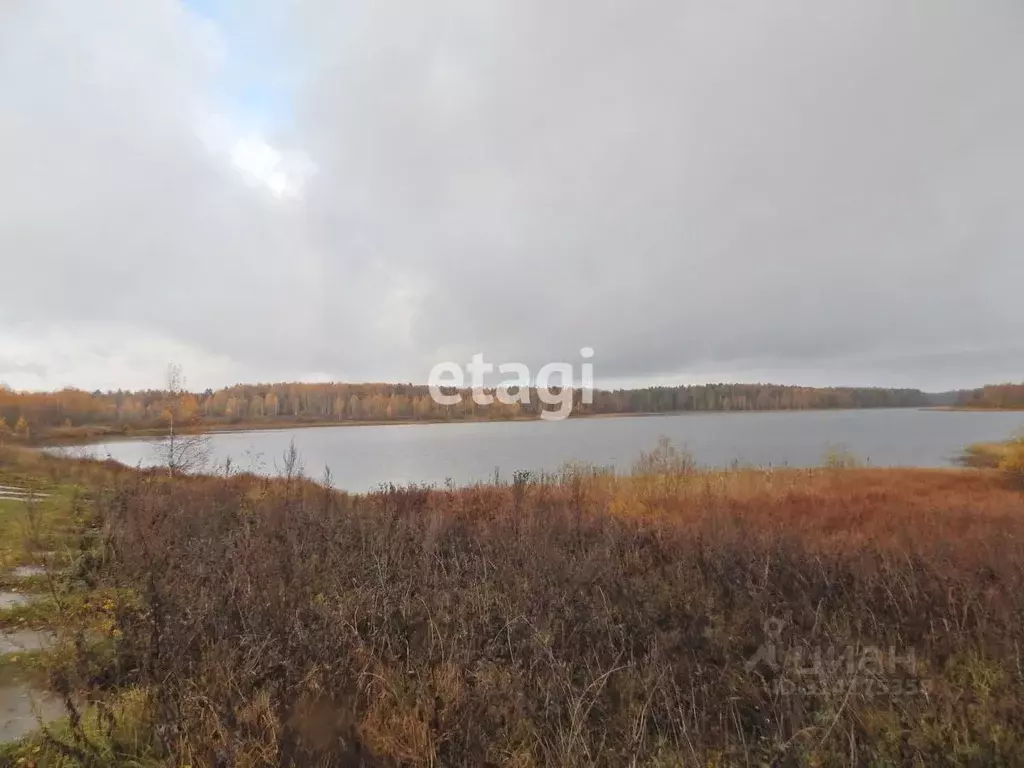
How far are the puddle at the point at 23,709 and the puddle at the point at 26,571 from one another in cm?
344

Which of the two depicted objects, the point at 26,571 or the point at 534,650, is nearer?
the point at 534,650

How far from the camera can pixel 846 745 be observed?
3189mm

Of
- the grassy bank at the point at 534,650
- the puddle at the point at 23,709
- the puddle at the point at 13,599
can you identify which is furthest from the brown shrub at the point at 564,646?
the puddle at the point at 13,599

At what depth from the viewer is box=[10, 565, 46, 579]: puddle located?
7.15 meters

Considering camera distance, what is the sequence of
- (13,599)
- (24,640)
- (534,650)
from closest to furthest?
1. (534,650)
2. (24,640)
3. (13,599)

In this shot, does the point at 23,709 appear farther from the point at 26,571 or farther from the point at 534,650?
the point at 26,571

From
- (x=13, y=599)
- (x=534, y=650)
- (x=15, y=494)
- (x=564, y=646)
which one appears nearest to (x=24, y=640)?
(x=13, y=599)

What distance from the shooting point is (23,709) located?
155 inches

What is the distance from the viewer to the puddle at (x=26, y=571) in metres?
7.15

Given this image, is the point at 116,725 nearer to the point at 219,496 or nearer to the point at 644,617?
the point at 644,617

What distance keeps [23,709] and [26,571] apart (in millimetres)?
4757

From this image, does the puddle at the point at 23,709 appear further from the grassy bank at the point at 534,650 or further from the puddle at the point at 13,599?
the puddle at the point at 13,599

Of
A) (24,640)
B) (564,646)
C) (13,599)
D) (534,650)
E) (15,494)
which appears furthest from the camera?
(15,494)

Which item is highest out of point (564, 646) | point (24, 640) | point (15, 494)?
point (564, 646)
